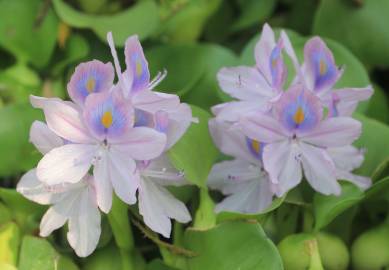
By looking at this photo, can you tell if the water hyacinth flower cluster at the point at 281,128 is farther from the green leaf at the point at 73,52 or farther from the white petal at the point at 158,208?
the green leaf at the point at 73,52

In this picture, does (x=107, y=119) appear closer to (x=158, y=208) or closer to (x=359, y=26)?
(x=158, y=208)

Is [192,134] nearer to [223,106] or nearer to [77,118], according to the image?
[223,106]

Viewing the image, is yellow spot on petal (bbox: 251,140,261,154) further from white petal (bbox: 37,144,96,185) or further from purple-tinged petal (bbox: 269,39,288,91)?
white petal (bbox: 37,144,96,185)

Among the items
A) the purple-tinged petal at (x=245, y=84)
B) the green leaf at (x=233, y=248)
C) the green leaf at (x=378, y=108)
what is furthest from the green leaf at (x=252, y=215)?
the green leaf at (x=378, y=108)

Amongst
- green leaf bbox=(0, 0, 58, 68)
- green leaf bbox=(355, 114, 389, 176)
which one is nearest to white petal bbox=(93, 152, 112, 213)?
green leaf bbox=(355, 114, 389, 176)

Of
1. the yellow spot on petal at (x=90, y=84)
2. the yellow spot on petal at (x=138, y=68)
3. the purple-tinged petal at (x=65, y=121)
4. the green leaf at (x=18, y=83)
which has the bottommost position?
the green leaf at (x=18, y=83)

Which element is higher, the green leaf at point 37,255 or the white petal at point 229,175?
the white petal at point 229,175

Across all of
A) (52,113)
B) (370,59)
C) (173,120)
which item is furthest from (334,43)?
(52,113)

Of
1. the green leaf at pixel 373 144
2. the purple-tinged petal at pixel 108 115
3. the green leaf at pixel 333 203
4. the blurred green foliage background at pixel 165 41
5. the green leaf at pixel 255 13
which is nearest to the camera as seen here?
the purple-tinged petal at pixel 108 115
